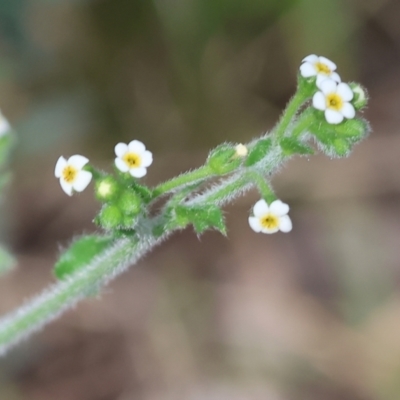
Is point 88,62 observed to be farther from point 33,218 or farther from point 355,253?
point 355,253

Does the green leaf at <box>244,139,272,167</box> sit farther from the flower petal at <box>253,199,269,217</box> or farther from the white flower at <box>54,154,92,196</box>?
the white flower at <box>54,154,92,196</box>

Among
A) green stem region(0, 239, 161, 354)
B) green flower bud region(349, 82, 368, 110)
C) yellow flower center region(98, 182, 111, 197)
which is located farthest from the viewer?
green stem region(0, 239, 161, 354)

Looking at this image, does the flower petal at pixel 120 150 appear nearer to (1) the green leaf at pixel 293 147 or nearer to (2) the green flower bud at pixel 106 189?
(2) the green flower bud at pixel 106 189

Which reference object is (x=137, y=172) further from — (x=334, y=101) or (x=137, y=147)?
(x=334, y=101)

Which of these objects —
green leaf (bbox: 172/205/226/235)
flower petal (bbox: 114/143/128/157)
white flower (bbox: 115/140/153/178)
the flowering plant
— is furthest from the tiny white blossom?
flower petal (bbox: 114/143/128/157)

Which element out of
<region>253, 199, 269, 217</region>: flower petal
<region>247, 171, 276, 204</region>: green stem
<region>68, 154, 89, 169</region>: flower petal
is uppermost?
<region>68, 154, 89, 169</region>: flower petal
